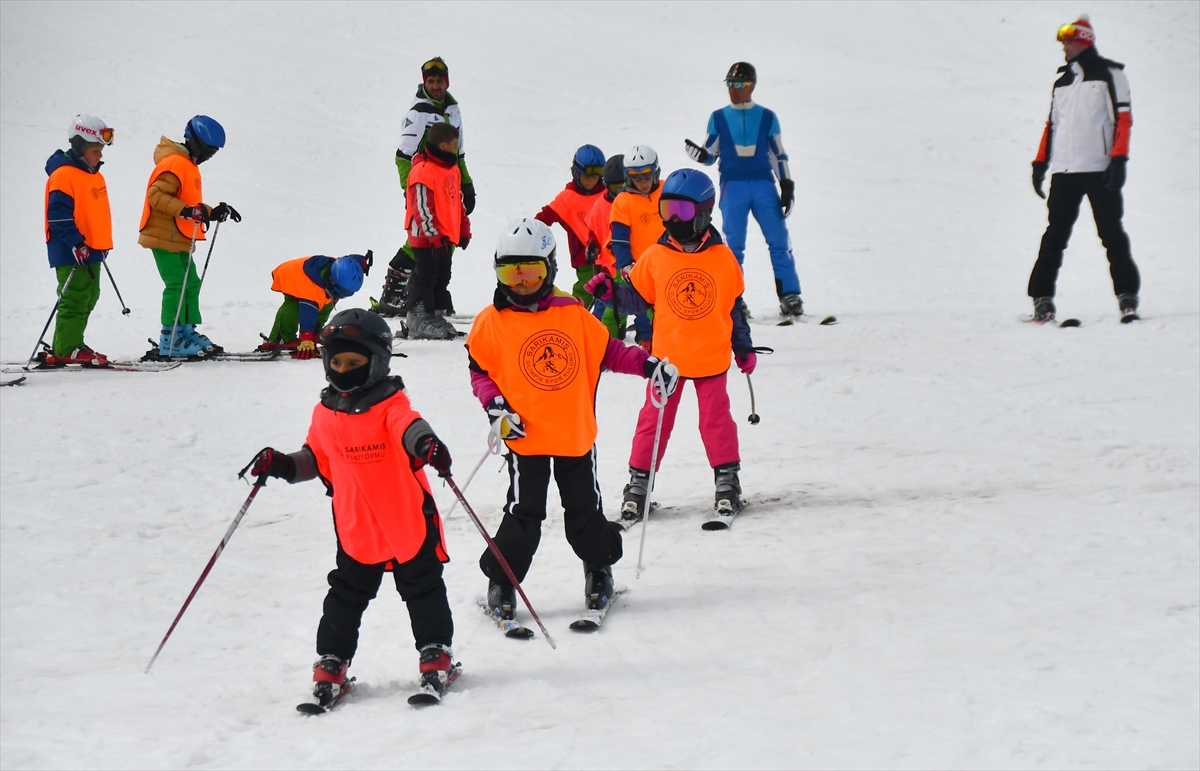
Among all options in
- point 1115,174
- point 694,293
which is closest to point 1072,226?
point 1115,174

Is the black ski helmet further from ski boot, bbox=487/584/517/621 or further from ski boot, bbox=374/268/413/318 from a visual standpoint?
ski boot, bbox=374/268/413/318

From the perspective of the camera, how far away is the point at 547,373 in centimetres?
435

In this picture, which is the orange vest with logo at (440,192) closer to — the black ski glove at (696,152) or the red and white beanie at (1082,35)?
the black ski glove at (696,152)

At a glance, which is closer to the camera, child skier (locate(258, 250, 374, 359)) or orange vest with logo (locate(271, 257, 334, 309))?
child skier (locate(258, 250, 374, 359))

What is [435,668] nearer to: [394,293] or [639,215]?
[639,215]

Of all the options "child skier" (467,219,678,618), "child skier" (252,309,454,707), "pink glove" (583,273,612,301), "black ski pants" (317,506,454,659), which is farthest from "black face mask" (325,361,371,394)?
"pink glove" (583,273,612,301)

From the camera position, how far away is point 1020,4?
24.6 m

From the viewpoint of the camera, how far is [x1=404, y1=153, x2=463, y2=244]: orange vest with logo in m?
9.24

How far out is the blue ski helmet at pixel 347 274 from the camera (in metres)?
8.59

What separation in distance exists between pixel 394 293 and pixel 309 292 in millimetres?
1791

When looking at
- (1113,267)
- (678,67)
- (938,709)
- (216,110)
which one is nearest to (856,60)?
(678,67)

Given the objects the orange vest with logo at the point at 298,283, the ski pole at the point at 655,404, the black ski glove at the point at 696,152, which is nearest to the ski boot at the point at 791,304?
the black ski glove at the point at 696,152

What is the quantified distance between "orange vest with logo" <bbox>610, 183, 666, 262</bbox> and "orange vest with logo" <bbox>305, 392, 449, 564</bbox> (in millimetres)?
4544

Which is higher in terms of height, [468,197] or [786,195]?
[468,197]
